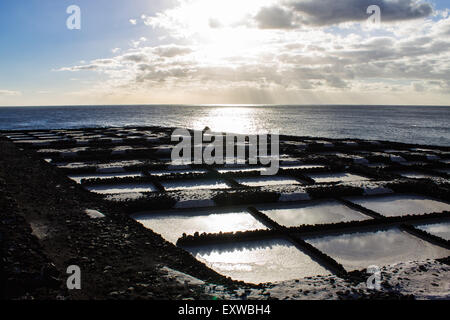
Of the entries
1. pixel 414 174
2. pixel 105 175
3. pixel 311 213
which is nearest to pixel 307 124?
pixel 414 174

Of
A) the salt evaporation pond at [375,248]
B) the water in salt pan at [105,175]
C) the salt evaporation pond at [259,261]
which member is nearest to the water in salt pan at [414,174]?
the salt evaporation pond at [375,248]

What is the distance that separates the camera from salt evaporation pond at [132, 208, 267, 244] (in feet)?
27.0

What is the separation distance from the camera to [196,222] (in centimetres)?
883

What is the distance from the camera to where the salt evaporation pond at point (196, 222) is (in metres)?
8.24

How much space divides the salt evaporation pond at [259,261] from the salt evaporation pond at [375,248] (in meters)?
0.60

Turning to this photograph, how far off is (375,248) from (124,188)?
7880 mm

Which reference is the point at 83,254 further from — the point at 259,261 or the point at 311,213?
the point at 311,213

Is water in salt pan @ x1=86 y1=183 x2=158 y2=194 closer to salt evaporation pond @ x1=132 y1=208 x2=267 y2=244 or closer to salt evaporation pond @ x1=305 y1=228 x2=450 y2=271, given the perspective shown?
salt evaporation pond @ x1=132 y1=208 x2=267 y2=244

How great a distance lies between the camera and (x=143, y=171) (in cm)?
1523

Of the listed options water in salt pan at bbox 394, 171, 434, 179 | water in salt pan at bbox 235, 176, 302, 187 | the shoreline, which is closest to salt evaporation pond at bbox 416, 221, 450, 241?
the shoreline

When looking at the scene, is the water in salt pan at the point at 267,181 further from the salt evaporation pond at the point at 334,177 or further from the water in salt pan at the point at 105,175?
the water in salt pan at the point at 105,175
